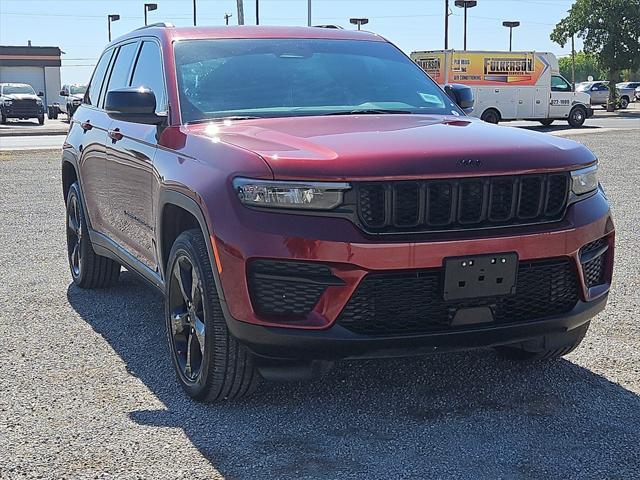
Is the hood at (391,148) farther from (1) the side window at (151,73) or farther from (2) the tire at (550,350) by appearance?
(2) the tire at (550,350)

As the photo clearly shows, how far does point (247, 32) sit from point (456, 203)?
2.17 m

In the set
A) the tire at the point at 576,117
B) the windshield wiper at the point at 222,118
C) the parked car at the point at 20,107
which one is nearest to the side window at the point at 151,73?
the windshield wiper at the point at 222,118

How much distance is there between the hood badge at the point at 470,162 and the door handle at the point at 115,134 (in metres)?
2.39

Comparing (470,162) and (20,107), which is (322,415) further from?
(20,107)

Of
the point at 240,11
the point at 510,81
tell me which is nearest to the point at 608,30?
the point at 510,81

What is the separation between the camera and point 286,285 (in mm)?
3459

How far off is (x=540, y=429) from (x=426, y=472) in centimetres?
68

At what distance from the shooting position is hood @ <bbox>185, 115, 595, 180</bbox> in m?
3.41

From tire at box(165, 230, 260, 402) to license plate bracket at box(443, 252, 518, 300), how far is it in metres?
0.94

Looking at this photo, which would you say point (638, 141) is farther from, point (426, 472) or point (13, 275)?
point (426, 472)

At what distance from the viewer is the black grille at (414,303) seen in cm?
345

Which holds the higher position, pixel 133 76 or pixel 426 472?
pixel 133 76

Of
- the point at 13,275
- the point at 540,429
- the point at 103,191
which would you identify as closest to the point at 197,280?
the point at 540,429

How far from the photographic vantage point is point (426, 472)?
3.31 m
